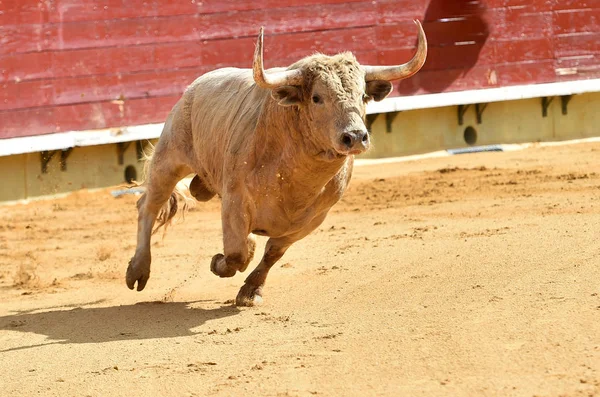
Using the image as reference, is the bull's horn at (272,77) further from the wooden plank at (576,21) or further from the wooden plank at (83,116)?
the wooden plank at (576,21)

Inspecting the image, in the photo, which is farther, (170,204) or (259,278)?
(170,204)

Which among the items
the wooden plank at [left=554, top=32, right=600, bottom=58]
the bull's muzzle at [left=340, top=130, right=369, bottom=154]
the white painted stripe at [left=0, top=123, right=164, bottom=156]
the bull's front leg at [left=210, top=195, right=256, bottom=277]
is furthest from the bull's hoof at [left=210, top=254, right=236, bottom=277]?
the wooden plank at [left=554, top=32, right=600, bottom=58]

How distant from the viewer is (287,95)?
517 centimetres

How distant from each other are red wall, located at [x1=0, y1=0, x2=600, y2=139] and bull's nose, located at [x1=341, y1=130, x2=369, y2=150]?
605 centimetres

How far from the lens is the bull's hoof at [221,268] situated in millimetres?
5459

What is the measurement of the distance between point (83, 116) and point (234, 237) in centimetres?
553

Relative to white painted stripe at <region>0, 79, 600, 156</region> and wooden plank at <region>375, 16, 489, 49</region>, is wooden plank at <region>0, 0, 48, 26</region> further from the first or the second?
wooden plank at <region>375, 16, 489, 49</region>

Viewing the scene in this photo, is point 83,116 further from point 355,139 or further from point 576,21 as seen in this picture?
point 355,139

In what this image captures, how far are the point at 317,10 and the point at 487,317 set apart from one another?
752cm

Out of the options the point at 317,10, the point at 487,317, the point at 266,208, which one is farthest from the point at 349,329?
the point at 317,10

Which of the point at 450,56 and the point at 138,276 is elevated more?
the point at 450,56

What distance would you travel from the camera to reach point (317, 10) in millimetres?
11727

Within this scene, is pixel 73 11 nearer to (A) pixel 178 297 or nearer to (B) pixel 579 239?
(A) pixel 178 297

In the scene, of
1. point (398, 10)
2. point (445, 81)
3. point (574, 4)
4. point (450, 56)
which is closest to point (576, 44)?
point (574, 4)
